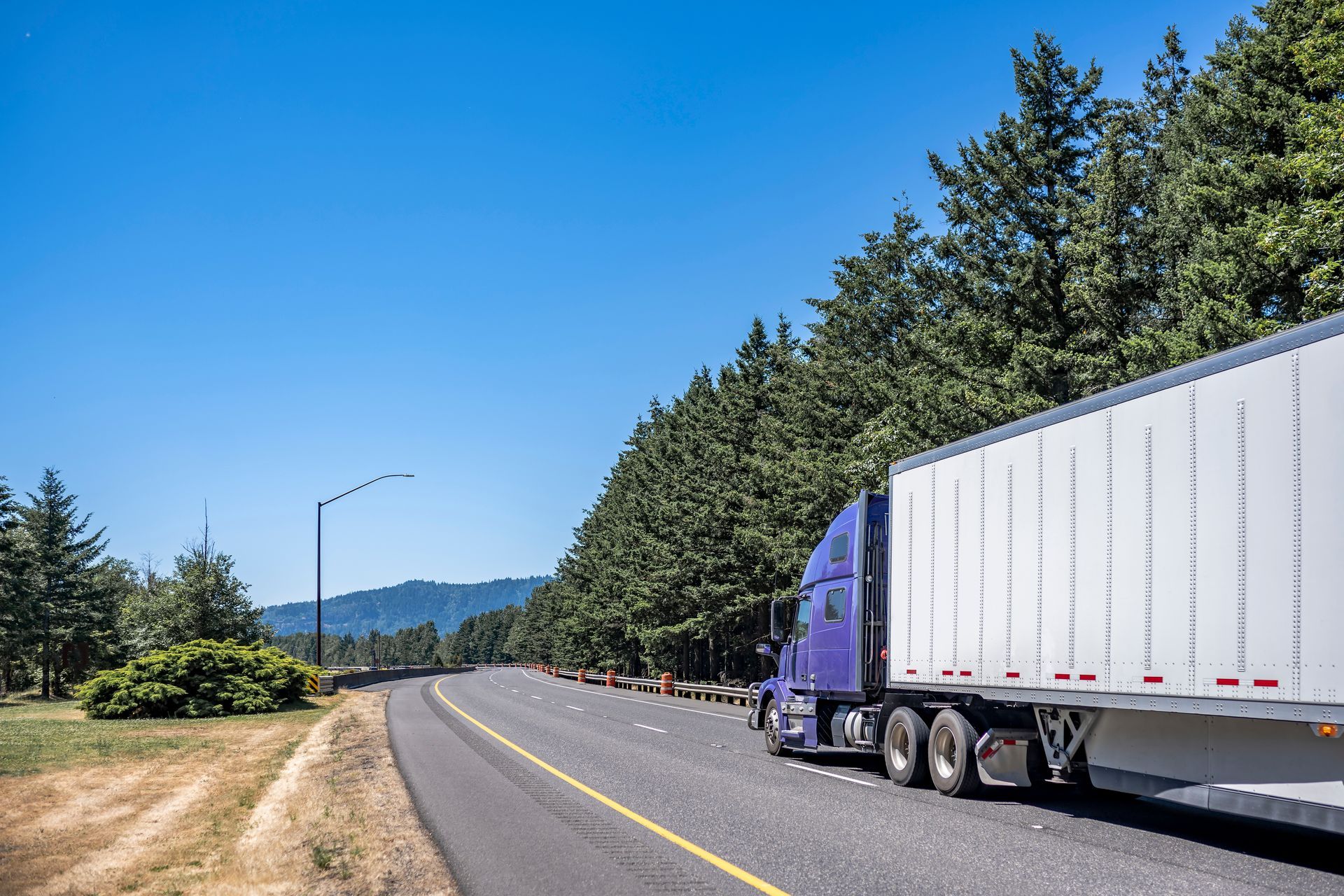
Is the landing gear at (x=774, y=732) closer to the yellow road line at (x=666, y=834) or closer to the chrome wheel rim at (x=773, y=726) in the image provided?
the chrome wheel rim at (x=773, y=726)

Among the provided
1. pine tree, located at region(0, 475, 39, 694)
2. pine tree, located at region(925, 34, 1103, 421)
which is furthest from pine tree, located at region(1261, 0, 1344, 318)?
pine tree, located at region(0, 475, 39, 694)

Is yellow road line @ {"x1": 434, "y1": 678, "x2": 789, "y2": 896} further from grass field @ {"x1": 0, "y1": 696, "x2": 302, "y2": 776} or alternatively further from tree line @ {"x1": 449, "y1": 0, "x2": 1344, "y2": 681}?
tree line @ {"x1": 449, "y1": 0, "x2": 1344, "y2": 681}

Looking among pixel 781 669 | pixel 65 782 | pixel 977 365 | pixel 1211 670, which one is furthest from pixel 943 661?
pixel 977 365

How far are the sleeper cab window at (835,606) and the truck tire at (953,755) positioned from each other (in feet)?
9.78

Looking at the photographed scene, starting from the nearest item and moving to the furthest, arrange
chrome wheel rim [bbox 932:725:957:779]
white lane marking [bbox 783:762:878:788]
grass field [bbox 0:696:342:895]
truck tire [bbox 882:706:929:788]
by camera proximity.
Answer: grass field [bbox 0:696:342:895] < chrome wheel rim [bbox 932:725:957:779] < truck tire [bbox 882:706:929:788] < white lane marking [bbox 783:762:878:788]

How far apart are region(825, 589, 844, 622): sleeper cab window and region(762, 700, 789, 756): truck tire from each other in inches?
101

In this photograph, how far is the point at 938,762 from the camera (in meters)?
12.6

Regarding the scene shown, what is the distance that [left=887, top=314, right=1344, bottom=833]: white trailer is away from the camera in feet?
24.5

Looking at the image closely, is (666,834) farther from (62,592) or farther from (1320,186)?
(62,592)

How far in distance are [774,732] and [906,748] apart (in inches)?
192

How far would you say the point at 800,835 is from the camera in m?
9.64

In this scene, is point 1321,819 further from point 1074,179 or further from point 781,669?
point 1074,179

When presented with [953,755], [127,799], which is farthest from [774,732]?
[127,799]

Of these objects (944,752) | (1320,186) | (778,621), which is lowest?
(944,752)
